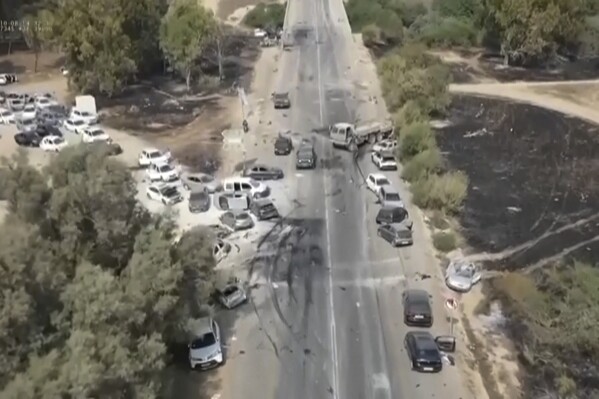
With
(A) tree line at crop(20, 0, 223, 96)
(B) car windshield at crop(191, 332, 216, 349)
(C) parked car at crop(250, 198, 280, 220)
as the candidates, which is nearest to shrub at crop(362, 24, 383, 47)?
(A) tree line at crop(20, 0, 223, 96)

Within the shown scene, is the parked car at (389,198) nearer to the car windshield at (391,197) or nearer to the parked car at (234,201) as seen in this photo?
the car windshield at (391,197)

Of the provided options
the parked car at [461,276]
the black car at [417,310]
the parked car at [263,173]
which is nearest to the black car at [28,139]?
the parked car at [263,173]

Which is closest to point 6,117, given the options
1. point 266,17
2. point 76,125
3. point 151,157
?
point 76,125

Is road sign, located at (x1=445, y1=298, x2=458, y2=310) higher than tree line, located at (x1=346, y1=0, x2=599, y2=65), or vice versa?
Result: tree line, located at (x1=346, y1=0, x2=599, y2=65)

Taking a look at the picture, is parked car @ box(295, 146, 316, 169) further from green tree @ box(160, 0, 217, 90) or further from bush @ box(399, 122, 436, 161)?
green tree @ box(160, 0, 217, 90)

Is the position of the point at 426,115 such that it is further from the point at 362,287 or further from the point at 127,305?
the point at 127,305

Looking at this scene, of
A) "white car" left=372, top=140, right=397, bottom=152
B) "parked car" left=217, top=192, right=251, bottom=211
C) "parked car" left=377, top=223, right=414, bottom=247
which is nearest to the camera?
"parked car" left=377, top=223, right=414, bottom=247
